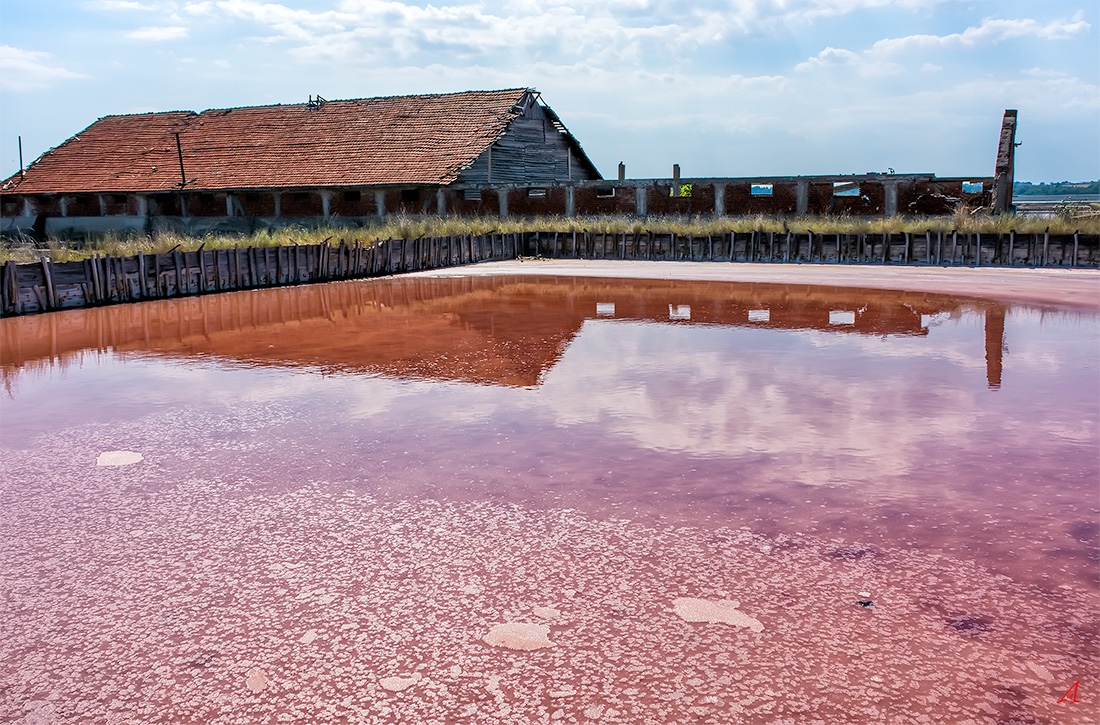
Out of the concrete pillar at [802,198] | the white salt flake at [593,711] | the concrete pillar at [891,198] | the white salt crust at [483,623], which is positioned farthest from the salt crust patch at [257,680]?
the concrete pillar at [802,198]

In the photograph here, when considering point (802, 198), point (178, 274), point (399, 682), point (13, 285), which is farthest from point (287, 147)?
point (399, 682)

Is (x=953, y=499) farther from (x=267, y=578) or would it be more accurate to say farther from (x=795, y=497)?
(x=267, y=578)

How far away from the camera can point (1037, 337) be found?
11.5 metres

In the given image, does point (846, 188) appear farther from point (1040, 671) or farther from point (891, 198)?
point (1040, 671)

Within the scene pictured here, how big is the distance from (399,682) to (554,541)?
1.50 m

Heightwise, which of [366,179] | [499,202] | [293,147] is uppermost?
[293,147]

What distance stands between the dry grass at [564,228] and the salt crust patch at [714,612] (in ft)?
55.2

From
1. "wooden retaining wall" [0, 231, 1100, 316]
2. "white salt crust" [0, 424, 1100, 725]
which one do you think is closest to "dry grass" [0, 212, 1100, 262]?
"wooden retaining wall" [0, 231, 1100, 316]

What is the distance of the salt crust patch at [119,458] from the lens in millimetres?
6371

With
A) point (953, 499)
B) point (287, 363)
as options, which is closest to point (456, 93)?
point (287, 363)

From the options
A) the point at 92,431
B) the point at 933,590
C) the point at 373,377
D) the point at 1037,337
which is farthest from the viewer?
the point at 1037,337

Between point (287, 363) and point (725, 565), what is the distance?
269 inches

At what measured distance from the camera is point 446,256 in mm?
24375

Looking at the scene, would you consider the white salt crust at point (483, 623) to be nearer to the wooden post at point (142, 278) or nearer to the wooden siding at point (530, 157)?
the wooden post at point (142, 278)
